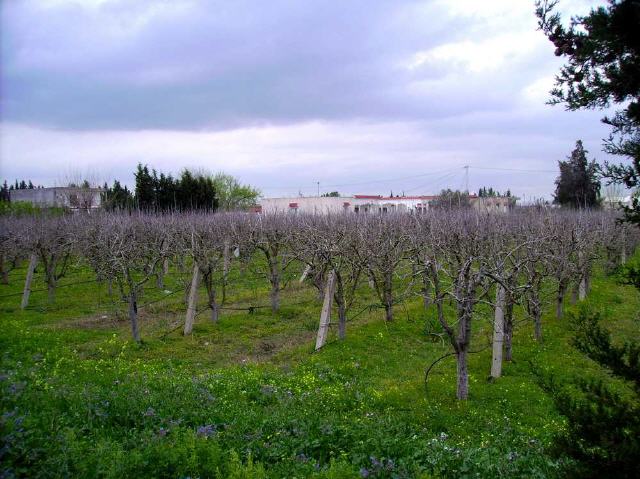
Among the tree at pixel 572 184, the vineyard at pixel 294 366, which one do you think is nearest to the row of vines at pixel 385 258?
the vineyard at pixel 294 366

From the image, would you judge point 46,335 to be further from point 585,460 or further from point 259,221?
point 585,460

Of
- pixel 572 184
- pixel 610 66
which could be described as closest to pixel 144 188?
pixel 572 184

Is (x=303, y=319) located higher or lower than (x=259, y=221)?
lower

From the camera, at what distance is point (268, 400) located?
265 inches

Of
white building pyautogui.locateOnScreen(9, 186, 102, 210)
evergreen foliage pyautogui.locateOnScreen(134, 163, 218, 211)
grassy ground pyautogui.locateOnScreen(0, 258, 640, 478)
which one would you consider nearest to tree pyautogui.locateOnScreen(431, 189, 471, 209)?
evergreen foliage pyautogui.locateOnScreen(134, 163, 218, 211)

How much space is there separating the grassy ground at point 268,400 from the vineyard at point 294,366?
0.09 feet

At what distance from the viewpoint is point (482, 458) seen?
176 inches

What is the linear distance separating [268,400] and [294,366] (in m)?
2.52

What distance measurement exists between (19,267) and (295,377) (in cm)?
2049

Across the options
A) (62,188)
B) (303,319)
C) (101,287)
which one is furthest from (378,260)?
(62,188)

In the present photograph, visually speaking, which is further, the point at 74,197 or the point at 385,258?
the point at 74,197

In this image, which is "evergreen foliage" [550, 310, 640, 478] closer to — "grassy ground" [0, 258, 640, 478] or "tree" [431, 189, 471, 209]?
"grassy ground" [0, 258, 640, 478]

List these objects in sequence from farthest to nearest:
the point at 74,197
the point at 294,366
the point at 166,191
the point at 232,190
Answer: the point at 232,190, the point at 166,191, the point at 74,197, the point at 294,366

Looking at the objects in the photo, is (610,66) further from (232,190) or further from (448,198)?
(232,190)
